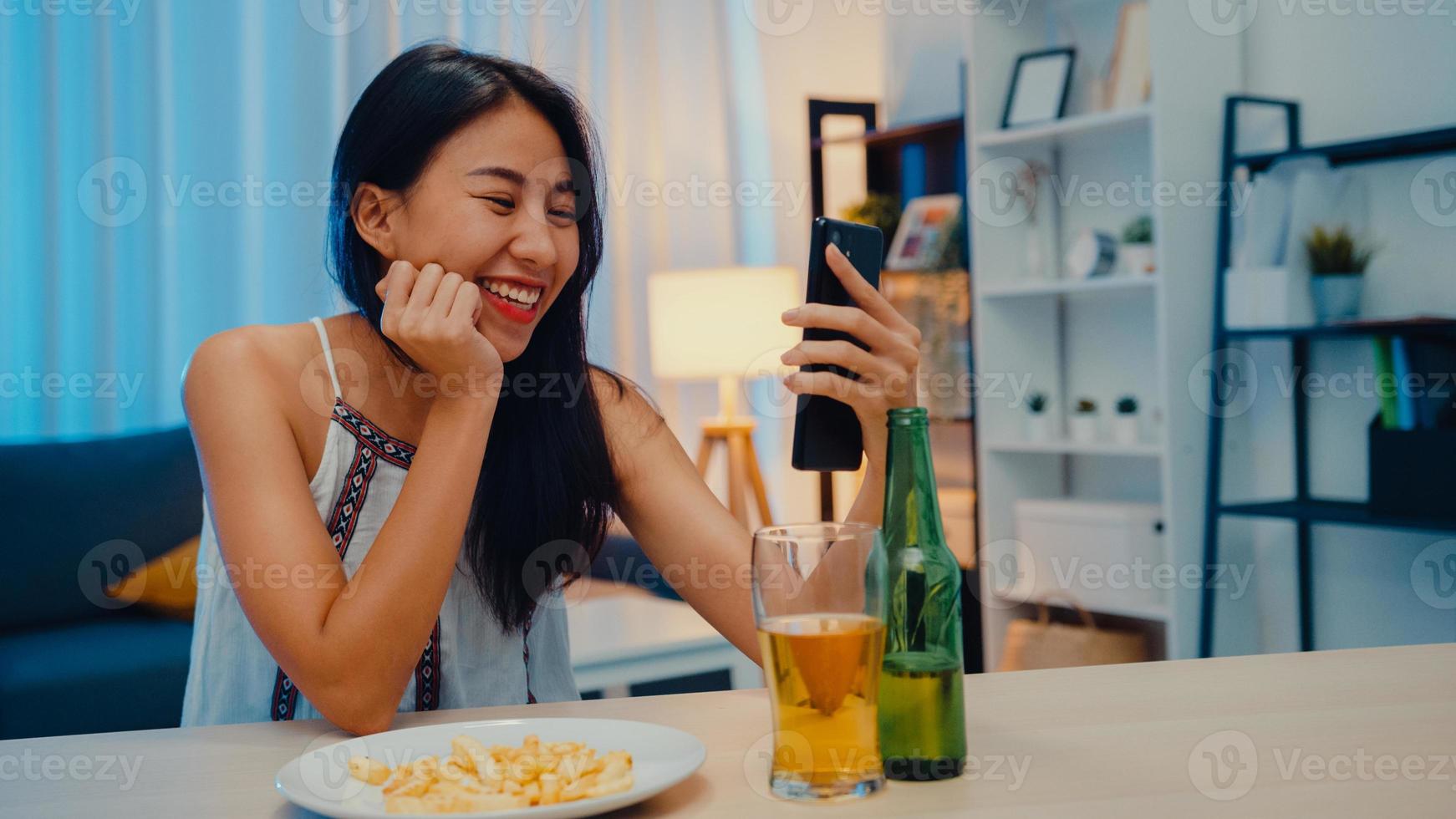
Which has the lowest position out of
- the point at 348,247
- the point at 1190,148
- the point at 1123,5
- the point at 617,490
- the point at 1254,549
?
the point at 1254,549

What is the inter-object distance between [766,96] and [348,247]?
3.11m

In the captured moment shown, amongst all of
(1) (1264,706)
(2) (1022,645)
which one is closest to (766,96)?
(2) (1022,645)

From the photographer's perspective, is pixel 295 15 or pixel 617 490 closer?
pixel 617 490

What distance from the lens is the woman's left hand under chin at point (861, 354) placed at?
3.22 ft

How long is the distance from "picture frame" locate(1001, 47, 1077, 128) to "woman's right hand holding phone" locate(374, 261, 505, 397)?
2282 mm

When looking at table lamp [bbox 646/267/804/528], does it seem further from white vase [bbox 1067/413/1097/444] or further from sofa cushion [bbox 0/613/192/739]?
sofa cushion [bbox 0/613/192/739]

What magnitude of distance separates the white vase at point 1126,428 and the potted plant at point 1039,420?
0.66 ft

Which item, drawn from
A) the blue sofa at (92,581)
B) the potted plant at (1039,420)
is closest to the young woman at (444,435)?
the blue sofa at (92,581)

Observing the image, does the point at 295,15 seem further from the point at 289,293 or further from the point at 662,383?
the point at 662,383

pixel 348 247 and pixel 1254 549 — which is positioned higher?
pixel 348 247

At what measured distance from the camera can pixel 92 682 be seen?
2.46 m

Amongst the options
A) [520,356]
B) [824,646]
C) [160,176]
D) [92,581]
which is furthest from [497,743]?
[160,176]

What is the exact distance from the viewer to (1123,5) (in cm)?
305

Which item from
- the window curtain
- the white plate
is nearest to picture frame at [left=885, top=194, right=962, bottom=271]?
the window curtain
